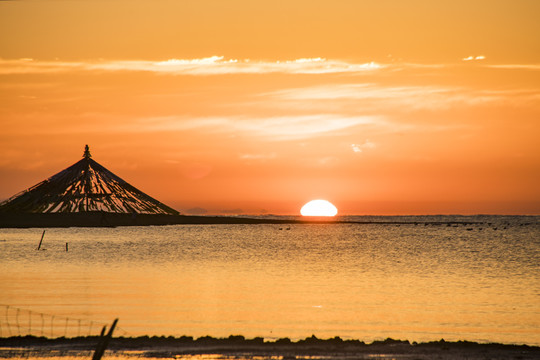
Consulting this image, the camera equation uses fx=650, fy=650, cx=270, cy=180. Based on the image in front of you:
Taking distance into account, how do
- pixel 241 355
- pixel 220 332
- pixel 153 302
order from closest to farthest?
pixel 241 355, pixel 220 332, pixel 153 302

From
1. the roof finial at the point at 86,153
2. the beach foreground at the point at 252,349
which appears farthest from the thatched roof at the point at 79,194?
the beach foreground at the point at 252,349

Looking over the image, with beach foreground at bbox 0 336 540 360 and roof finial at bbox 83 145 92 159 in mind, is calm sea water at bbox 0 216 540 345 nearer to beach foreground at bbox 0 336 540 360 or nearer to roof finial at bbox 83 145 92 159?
beach foreground at bbox 0 336 540 360

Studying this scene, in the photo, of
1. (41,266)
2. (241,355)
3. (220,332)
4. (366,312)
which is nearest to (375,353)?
(241,355)

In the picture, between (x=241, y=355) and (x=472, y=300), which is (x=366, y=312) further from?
(x=241, y=355)

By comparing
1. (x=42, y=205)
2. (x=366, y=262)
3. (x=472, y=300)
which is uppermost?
(x=42, y=205)

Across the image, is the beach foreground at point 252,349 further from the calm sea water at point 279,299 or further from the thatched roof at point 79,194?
the thatched roof at point 79,194

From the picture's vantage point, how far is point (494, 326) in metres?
26.5

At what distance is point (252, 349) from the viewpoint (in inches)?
797

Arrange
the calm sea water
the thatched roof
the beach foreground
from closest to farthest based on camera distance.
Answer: the beach foreground
the calm sea water
the thatched roof

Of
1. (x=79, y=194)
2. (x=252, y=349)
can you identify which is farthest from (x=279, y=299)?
(x=79, y=194)

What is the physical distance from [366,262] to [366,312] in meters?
36.1

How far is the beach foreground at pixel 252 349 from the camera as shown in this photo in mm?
19219

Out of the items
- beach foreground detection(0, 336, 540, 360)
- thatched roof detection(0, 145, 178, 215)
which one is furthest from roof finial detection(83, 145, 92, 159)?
beach foreground detection(0, 336, 540, 360)

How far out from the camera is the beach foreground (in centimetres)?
1922
